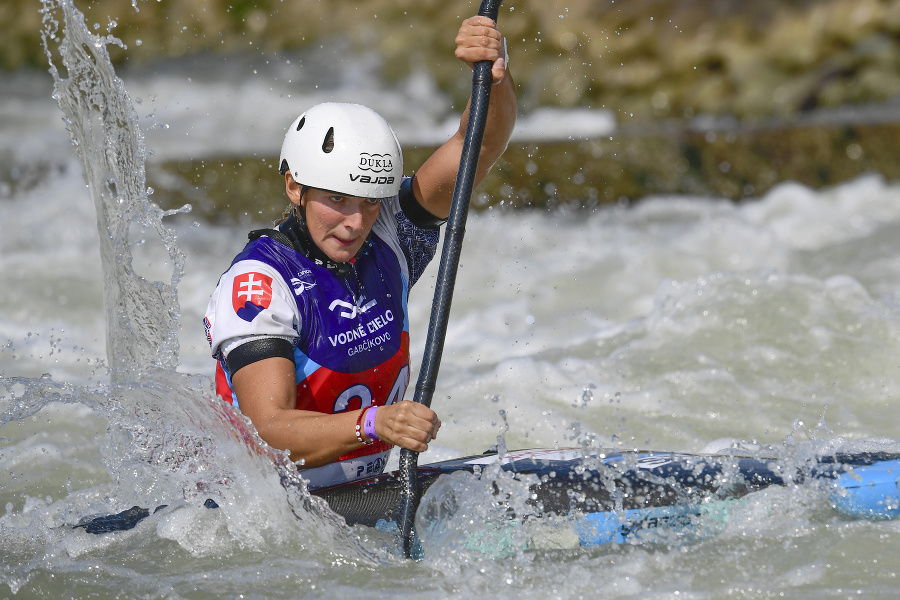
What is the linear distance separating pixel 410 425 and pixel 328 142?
39.3 inches

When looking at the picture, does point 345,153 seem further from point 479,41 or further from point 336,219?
point 479,41

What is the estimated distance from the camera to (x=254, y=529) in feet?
10.5

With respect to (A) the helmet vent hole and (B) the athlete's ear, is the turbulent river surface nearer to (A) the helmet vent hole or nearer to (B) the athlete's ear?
(B) the athlete's ear

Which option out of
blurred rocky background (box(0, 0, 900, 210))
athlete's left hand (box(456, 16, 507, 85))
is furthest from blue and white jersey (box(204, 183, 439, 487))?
blurred rocky background (box(0, 0, 900, 210))

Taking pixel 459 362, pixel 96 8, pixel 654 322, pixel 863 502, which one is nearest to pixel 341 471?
pixel 863 502

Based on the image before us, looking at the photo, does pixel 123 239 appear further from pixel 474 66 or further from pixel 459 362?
pixel 459 362

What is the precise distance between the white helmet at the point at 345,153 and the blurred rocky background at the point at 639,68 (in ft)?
19.2

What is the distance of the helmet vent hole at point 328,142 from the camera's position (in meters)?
3.08

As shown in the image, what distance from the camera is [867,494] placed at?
331 cm

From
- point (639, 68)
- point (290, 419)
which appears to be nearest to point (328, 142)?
point (290, 419)

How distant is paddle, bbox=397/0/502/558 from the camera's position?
9.43ft

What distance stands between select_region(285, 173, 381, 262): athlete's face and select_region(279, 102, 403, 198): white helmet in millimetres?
51

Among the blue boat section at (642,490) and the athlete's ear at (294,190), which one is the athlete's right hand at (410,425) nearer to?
the blue boat section at (642,490)

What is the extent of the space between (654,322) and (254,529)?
361 centimetres
